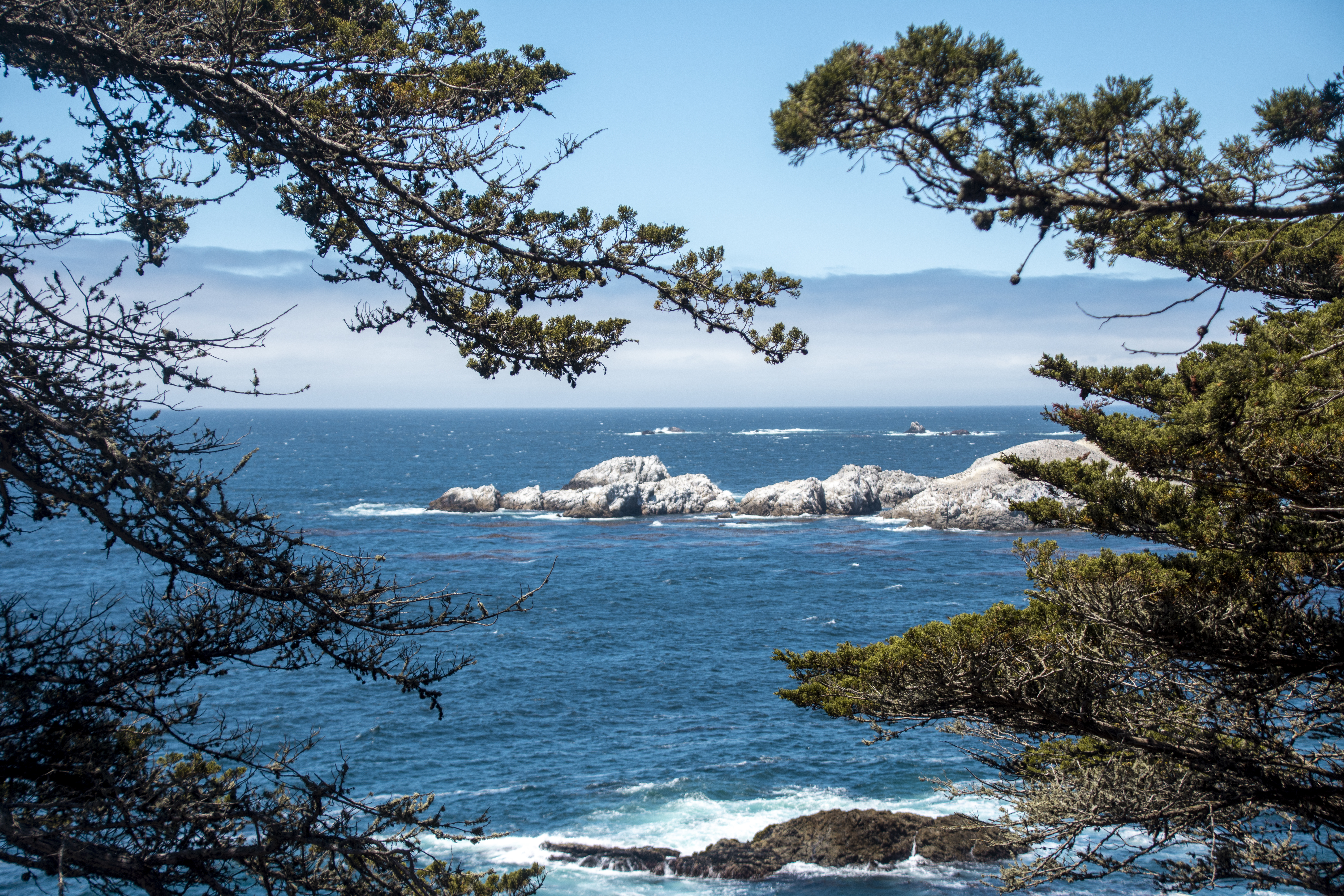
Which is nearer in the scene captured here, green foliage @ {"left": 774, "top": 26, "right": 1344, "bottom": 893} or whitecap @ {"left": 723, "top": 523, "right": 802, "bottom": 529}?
green foliage @ {"left": 774, "top": 26, "right": 1344, "bottom": 893}

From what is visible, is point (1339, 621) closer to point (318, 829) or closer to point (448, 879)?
point (448, 879)

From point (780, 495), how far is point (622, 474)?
14119mm

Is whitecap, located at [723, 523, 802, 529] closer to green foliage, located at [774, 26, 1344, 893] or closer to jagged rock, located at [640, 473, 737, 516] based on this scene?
jagged rock, located at [640, 473, 737, 516]

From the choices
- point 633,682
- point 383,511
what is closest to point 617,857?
point 633,682

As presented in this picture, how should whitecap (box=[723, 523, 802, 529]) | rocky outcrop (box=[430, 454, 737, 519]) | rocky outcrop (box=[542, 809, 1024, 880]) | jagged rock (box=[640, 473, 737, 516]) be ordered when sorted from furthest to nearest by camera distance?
1. jagged rock (box=[640, 473, 737, 516])
2. rocky outcrop (box=[430, 454, 737, 519])
3. whitecap (box=[723, 523, 802, 529])
4. rocky outcrop (box=[542, 809, 1024, 880])

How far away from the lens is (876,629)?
3312cm

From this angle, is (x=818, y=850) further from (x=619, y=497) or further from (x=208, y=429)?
(x=619, y=497)

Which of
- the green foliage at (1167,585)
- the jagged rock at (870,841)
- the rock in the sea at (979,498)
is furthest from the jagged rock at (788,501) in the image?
the green foliage at (1167,585)

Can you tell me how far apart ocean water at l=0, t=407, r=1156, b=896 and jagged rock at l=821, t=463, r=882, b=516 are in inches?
132

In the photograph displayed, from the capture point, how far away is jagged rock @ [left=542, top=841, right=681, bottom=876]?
1764 centimetres

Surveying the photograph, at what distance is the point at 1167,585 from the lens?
947 centimetres

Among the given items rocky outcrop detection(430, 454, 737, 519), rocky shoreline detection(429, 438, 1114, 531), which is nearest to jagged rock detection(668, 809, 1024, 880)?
rocky shoreline detection(429, 438, 1114, 531)

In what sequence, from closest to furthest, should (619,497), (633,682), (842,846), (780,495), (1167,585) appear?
1. (1167,585)
2. (842,846)
3. (633,682)
4. (619,497)
5. (780,495)

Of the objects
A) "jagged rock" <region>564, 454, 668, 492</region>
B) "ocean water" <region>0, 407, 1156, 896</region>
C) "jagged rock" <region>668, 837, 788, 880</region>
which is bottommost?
"jagged rock" <region>668, 837, 788, 880</region>
